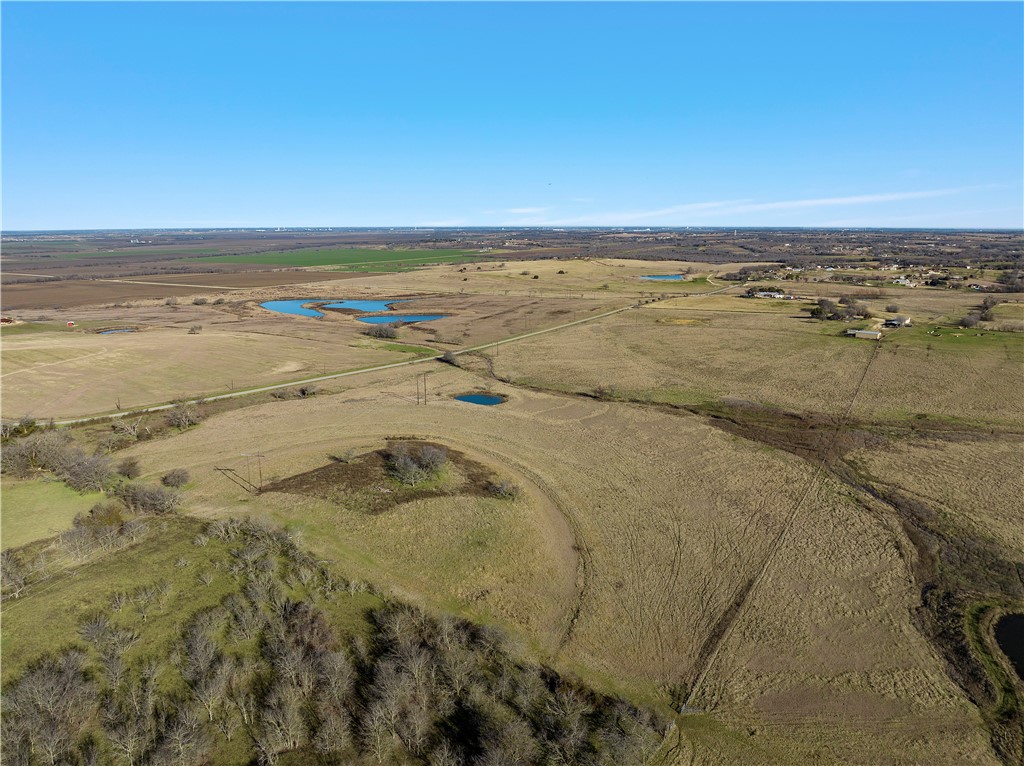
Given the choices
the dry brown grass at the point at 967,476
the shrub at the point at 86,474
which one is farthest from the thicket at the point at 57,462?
the dry brown grass at the point at 967,476

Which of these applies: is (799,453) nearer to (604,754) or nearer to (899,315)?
(604,754)

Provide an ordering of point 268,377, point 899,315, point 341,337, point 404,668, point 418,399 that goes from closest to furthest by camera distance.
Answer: point 404,668
point 418,399
point 268,377
point 341,337
point 899,315

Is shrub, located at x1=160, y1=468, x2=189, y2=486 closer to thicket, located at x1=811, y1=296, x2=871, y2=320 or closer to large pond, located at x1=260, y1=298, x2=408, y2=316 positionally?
large pond, located at x1=260, y1=298, x2=408, y2=316

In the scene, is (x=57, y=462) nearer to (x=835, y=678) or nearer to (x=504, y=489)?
(x=504, y=489)

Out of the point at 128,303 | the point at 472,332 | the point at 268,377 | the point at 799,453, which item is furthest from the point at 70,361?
the point at 799,453

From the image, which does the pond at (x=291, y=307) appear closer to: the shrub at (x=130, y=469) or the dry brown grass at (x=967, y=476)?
the shrub at (x=130, y=469)

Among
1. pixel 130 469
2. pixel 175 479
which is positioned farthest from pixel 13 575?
pixel 130 469

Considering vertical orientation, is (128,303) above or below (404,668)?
above

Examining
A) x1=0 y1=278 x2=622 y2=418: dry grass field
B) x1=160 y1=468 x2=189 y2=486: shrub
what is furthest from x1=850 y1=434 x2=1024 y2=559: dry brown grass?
x1=0 y1=278 x2=622 y2=418: dry grass field
